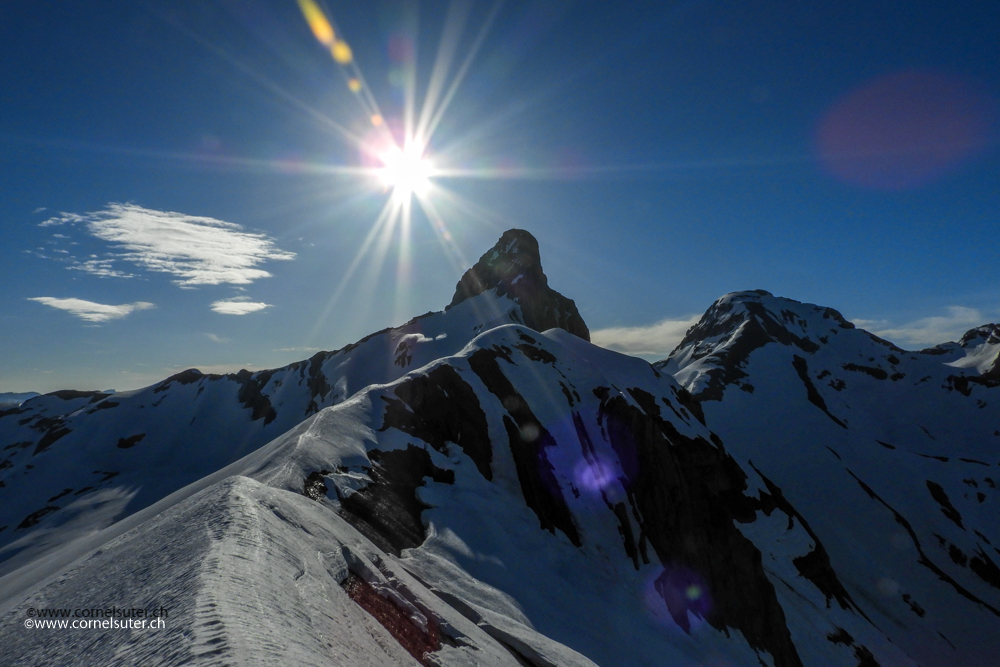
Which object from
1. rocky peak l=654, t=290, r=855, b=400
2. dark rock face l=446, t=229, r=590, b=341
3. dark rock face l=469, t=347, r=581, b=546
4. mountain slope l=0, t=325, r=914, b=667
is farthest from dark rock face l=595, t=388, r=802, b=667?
rocky peak l=654, t=290, r=855, b=400

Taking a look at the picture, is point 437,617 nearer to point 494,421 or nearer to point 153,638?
point 153,638

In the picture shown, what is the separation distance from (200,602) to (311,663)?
6.10 ft

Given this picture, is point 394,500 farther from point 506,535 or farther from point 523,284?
point 523,284

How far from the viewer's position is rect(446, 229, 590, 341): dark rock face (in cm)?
11246

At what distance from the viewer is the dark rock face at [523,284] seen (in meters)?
112

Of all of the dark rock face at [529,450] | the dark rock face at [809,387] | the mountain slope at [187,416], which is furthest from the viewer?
the dark rock face at [809,387]

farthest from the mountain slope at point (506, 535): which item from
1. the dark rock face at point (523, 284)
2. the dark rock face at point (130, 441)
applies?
the dark rock face at point (130, 441)

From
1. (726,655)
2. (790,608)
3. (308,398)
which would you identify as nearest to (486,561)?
(726,655)

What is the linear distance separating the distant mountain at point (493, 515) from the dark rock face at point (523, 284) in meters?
0.88

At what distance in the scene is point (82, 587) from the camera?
29.6 ft

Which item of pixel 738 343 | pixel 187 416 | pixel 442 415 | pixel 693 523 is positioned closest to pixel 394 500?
pixel 442 415

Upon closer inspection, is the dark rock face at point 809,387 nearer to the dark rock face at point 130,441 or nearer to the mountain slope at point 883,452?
the mountain slope at point 883,452

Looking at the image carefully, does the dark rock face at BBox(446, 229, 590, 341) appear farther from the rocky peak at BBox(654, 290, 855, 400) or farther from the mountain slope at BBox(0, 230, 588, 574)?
the rocky peak at BBox(654, 290, 855, 400)

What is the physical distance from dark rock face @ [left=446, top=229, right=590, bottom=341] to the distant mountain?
34.8 inches
